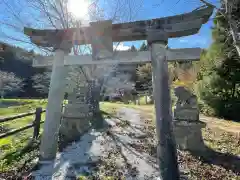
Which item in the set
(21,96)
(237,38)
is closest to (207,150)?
(237,38)

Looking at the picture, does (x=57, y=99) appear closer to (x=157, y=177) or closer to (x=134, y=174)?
(x=134, y=174)

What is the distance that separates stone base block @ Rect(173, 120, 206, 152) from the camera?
17.7 feet

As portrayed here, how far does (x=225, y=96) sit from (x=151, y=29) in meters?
10.9

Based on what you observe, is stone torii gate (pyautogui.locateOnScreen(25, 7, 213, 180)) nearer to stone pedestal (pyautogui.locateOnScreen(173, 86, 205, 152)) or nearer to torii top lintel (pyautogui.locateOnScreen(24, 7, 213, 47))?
torii top lintel (pyautogui.locateOnScreen(24, 7, 213, 47))

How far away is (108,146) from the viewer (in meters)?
5.55

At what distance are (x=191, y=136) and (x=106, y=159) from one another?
2.67 metres

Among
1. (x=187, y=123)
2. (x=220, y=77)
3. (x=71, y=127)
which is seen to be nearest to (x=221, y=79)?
(x=220, y=77)

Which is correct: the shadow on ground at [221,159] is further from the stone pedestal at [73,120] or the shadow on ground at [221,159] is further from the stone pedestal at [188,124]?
the stone pedestal at [73,120]

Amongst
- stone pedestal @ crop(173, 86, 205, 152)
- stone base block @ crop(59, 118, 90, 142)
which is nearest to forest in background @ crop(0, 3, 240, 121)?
stone pedestal @ crop(173, 86, 205, 152)

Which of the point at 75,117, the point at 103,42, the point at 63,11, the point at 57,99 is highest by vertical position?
the point at 63,11

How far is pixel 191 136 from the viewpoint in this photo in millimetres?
5438

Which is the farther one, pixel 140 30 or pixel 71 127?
pixel 71 127

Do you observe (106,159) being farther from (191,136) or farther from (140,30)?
(140,30)

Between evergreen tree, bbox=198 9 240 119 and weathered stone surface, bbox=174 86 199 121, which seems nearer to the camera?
weathered stone surface, bbox=174 86 199 121
